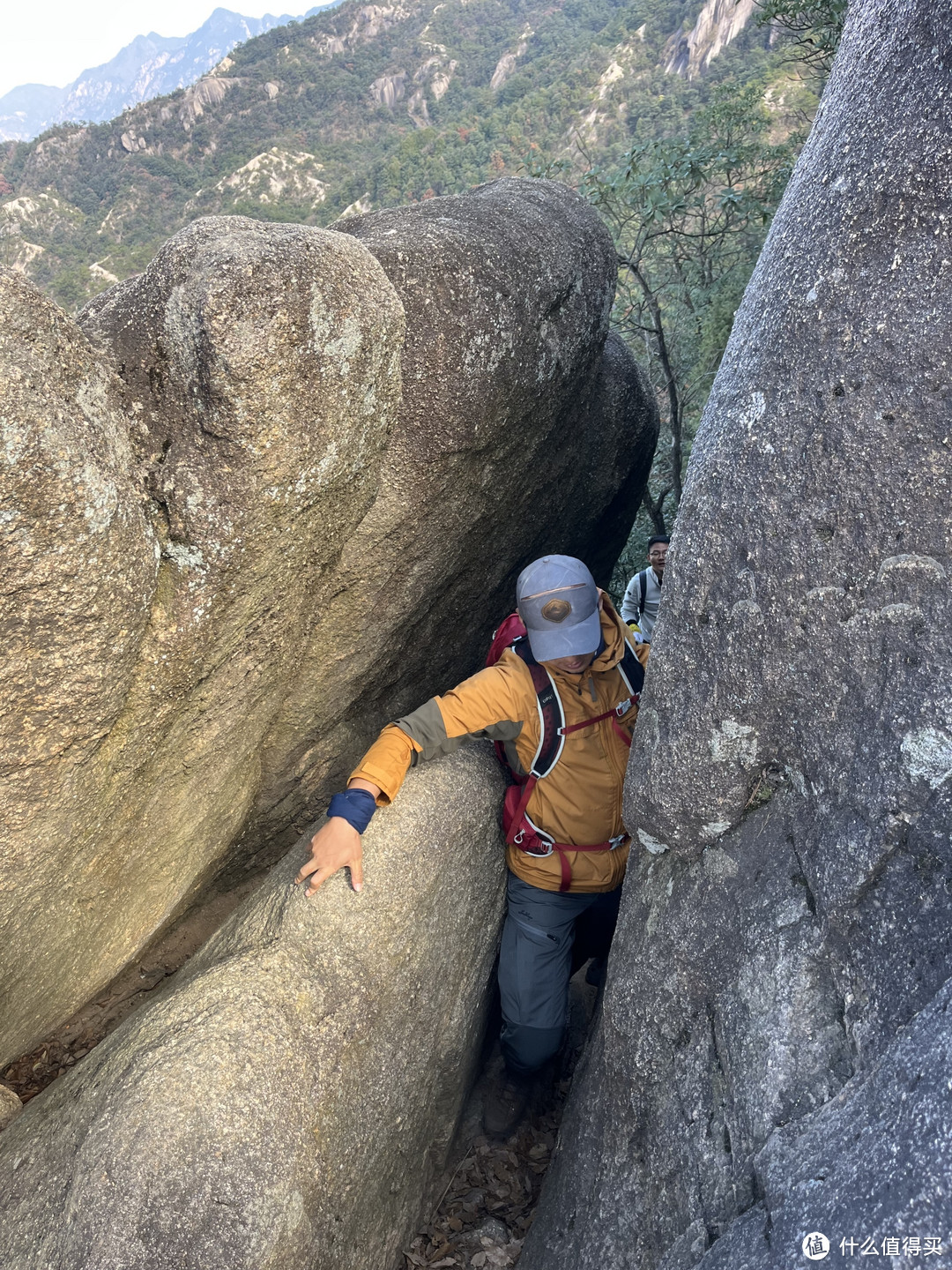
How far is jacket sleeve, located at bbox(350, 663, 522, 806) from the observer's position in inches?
150

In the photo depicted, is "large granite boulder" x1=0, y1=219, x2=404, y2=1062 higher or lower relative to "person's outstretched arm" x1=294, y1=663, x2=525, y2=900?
higher

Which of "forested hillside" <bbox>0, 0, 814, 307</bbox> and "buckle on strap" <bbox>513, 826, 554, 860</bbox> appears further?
"forested hillside" <bbox>0, 0, 814, 307</bbox>

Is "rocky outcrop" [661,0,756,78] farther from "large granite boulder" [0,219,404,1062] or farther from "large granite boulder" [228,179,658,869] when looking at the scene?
"large granite boulder" [0,219,404,1062]

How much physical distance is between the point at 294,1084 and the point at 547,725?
72.7 inches

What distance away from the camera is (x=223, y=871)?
4.94m

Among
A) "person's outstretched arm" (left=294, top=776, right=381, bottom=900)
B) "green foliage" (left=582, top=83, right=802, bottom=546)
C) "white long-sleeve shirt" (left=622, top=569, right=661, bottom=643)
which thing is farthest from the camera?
"green foliage" (left=582, top=83, right=802, bottom=546)

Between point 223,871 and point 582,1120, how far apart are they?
96.6 inches

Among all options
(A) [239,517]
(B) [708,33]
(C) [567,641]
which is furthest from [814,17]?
(B) [708,33]

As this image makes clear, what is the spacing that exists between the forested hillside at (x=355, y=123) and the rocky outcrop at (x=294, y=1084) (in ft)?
113

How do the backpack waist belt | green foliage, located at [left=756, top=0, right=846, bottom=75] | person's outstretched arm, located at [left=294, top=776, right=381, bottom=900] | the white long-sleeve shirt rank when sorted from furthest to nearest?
green foliage, located at [left=756, top=0, right=846, bottom=75] < the white long-sleeve shirt < the backpack waist belt < person's outstretched arm, located at [left=294, top=776, right=381, bottom=900]

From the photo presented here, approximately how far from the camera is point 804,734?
3.00 metres

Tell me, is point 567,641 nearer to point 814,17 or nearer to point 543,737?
point 543,737

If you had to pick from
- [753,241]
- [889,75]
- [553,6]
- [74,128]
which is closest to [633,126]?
[753,241]

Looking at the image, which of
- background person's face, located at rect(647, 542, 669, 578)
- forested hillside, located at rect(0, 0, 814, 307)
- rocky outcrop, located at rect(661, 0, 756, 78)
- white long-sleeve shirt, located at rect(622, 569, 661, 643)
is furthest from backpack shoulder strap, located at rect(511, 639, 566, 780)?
rocky outcrop, located at rect(661, 0, 756, 78)
